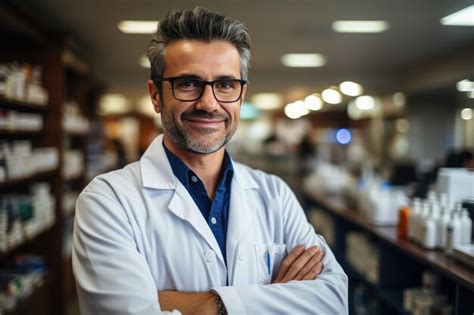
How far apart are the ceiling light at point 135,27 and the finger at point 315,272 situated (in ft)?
8.56

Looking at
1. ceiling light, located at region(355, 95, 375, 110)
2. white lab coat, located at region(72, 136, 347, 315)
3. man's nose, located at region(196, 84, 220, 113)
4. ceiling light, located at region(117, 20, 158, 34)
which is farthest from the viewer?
ceiling light, located at region(355, 95, 375, 110)

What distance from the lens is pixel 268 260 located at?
1.56 metres

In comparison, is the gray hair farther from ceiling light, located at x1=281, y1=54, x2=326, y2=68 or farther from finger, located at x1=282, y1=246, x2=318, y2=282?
ceiling light, located at x1=281, y1=54, x2=326, y2=68

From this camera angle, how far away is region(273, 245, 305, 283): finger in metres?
1.52

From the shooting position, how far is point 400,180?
427 centimetres

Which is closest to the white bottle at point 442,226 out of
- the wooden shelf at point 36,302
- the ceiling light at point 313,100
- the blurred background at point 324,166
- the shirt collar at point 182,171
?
the blurred background at point 324,166

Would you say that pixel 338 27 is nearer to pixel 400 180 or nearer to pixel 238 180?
pixel 400 180

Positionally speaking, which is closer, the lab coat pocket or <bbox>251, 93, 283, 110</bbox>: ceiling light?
the lab coat pocket

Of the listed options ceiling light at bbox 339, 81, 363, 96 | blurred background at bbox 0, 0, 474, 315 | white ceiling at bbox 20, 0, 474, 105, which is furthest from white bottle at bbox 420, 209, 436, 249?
ceiling light at bbox 339, 81, 363, 96

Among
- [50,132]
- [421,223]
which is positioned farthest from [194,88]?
[50,132]

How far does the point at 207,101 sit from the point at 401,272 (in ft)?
7.75

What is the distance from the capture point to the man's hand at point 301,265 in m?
1.50

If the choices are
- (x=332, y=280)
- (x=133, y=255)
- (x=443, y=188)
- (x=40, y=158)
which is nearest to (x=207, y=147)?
(x=133, y=255)

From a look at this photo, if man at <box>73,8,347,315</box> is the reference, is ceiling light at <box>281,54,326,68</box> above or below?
above
